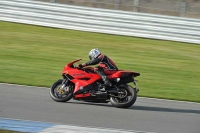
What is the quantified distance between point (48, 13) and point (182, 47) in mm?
5822

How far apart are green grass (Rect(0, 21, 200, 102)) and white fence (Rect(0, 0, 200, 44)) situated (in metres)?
0.26

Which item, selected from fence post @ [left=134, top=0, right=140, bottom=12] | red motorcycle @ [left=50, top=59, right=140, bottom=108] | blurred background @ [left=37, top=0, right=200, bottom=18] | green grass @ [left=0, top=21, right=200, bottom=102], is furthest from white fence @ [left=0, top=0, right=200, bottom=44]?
red motorcycle @ [left=50, top=59, right=140, bottom=108]

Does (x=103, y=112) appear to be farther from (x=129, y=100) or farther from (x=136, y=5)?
(x=136, y=5)

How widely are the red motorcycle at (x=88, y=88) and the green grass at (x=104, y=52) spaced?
6.90ft

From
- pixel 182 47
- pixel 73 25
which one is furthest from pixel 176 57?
pixel 73 25

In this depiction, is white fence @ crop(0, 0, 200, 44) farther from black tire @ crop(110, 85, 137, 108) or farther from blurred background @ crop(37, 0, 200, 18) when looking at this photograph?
black tire @ crop(110, 85, 137, 108)

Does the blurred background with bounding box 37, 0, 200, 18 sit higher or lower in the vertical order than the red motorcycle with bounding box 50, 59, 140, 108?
higher

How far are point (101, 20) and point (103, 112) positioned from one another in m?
10.2

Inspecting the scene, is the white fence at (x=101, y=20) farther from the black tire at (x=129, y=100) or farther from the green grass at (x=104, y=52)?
the black tire at (x=129, y=100)

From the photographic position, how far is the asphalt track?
8664 millimetres

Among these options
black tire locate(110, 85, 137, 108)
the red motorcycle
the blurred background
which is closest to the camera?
black tire locate(110, 85, 137, 108)

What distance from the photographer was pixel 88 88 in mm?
10805

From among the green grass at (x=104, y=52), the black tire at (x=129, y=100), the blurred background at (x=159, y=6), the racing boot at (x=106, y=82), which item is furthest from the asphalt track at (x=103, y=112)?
the blurred background at (x=159, y=6)

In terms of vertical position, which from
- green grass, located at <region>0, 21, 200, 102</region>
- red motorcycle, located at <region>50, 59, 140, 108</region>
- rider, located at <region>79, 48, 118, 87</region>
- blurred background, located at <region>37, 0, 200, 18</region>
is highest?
blurred background, located at <region>37, 0, 200, 18</region>
